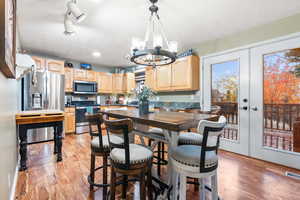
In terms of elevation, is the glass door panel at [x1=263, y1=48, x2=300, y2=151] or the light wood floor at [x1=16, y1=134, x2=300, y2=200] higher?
the glass door panel at [x1=263, y1=48, x2=300, y2=151]

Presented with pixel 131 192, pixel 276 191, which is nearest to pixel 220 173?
pixel 276 191

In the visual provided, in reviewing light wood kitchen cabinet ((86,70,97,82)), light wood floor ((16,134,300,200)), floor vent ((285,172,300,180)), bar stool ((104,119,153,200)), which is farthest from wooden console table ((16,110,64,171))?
floor vent ((285,172,300,180))

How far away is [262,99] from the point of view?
105 inches

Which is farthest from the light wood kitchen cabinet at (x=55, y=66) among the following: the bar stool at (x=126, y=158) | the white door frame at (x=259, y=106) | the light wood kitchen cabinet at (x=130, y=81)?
the white door frame at (x=259, y=106)

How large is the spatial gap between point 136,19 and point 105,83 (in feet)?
11.5

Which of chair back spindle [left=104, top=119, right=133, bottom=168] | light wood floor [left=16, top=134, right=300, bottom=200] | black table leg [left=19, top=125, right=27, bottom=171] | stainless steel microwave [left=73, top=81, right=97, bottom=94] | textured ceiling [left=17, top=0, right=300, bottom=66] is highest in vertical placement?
textured ceiling [left=17, top=0, right=300, bottom=66]

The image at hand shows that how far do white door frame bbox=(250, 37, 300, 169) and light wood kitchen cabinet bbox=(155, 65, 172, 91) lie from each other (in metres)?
1.85

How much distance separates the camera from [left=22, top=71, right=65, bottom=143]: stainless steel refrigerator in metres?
3.42

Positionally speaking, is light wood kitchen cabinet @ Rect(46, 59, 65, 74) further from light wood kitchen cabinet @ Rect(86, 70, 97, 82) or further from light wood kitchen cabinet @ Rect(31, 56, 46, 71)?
light wood kitchen cabinet @ Rect(86, 70, 97, 82)

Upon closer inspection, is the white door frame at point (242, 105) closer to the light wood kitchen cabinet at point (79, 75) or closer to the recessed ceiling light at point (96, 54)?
the recessed ceiling light at point (96, 54)

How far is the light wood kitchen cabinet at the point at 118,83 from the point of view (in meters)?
5.74

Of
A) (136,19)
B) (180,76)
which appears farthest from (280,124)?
(136,19)

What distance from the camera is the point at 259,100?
271cm

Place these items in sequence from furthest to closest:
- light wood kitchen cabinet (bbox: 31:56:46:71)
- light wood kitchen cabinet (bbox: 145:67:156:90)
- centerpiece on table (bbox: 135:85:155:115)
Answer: light wood kitchen cabinet (bbox: 145:67:156:90), light wood kitchen cabinet (bbox: 31:56:46:71), centerpiece on table (bbox: 135:85:155:115)
